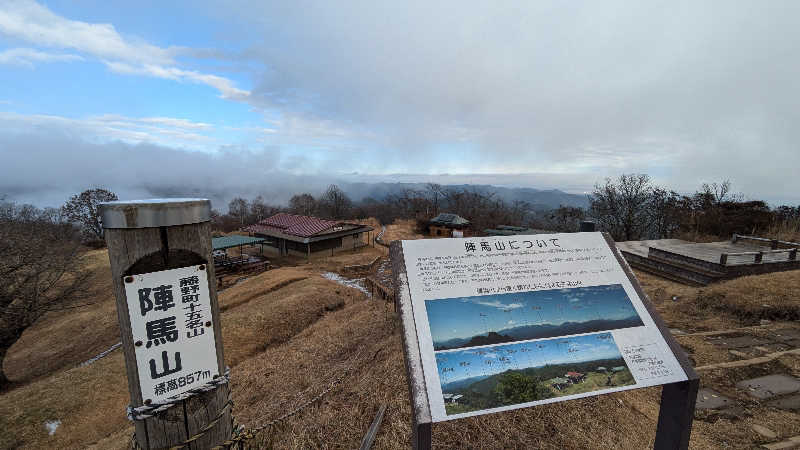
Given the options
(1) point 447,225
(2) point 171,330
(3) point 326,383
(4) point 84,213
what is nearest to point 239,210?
(4) point 84,213

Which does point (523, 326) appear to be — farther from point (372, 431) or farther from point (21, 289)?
point (21, 289)

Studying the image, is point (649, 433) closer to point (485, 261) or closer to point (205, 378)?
point (485, 261)

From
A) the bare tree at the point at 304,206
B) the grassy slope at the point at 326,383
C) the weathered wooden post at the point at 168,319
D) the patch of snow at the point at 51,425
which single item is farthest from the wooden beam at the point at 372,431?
the bare tree at the point at 304,206

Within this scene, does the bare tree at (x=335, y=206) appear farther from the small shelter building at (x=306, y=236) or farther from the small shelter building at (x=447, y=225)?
the small shelter building at (x=306, y=236)

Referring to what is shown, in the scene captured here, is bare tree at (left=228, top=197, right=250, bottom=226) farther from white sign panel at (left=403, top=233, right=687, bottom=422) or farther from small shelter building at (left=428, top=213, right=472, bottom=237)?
white sign panel at (left=403, top=233, right=687, bottom=422)

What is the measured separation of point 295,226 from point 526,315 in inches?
1090

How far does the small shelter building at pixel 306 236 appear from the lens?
88.0 feet

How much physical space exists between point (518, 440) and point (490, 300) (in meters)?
2.33

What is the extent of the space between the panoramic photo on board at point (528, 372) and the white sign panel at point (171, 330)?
1517 millimetres

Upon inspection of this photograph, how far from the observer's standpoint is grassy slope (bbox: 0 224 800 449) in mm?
4074

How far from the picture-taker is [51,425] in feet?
23.8

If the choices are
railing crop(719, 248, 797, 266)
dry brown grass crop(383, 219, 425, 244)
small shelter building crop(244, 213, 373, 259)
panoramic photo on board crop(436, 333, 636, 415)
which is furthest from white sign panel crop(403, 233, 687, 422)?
dry brown grass crop(383, 219, 425, 244)

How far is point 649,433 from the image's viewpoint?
13.7 feet

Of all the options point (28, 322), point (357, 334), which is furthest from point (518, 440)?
point (28, 322)
